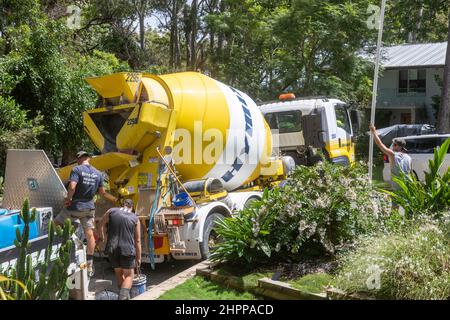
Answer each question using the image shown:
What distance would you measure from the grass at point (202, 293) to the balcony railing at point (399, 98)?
2994 cm

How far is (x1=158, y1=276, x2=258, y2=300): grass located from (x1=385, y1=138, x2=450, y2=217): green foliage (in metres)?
2.36

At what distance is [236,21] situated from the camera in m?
22.2

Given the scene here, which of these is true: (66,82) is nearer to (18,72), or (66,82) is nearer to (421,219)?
(18,72)

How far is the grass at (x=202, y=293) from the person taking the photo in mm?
5805

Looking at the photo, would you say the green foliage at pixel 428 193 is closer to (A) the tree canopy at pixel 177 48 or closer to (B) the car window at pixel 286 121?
(B) the car window at pixel 286 121

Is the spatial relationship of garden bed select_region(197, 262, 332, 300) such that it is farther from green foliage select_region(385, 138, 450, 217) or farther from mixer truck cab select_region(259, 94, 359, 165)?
mixer truck cab select_region(259, 94, 359, 165)

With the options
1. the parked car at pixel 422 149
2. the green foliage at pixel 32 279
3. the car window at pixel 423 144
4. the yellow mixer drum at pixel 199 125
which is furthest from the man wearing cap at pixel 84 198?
the car window at pixel 423 144

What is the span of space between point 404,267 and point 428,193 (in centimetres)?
183

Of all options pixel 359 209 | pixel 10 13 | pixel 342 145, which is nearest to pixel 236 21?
pixel 10 13

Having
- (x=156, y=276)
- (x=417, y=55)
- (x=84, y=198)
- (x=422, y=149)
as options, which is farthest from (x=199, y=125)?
(x=417, y=55)

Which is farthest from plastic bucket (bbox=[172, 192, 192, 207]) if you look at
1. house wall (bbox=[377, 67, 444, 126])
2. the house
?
house wall (bbox=[377, 67, 444, 126])

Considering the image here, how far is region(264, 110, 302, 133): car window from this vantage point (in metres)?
12.3

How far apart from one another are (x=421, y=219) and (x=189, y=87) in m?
4.29

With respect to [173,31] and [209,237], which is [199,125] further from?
[173,31]
